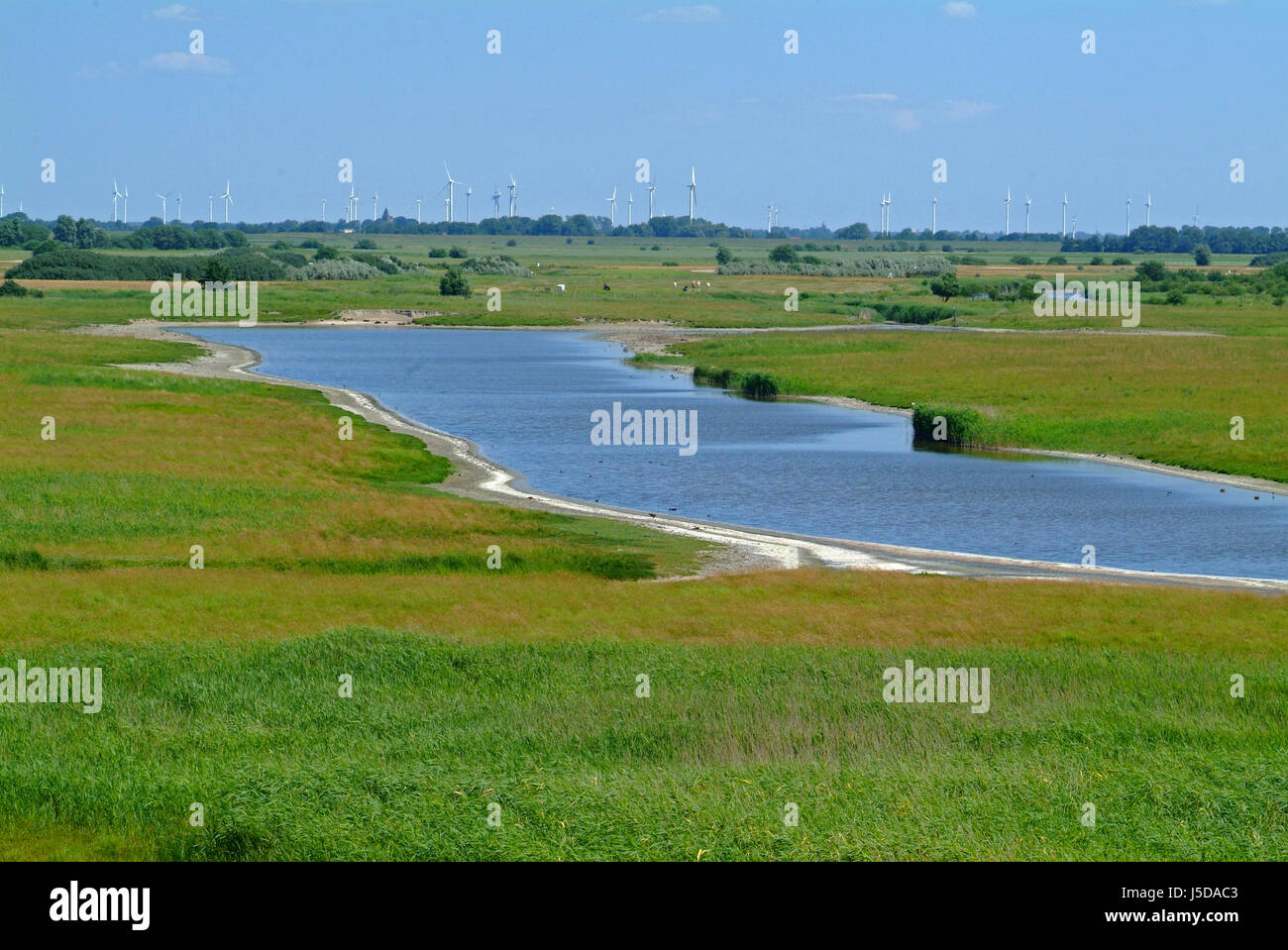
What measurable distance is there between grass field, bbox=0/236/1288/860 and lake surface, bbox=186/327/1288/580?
8076 millimetres

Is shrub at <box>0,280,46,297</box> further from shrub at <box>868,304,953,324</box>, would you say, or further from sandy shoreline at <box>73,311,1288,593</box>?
sandy shoreline at <box>73,311,1288,593</box>

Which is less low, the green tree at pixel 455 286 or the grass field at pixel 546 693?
the green tree at pixel 455 286

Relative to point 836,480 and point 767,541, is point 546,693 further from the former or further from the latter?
point 836,480

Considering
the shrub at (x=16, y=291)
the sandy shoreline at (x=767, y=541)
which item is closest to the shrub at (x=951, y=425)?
the sandy shoreline at (x=767, y=541)

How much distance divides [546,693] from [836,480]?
3610 centimetres

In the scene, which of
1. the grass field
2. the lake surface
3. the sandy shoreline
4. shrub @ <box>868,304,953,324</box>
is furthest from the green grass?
shrub @ <box>868,304,953,324</box>

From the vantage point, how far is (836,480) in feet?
201

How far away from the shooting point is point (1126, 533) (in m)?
49.3

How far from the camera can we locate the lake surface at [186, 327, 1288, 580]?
48.3 m

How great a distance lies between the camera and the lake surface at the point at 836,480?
4828 centimetres

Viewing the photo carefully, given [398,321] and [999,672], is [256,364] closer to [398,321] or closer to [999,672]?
[398,321]

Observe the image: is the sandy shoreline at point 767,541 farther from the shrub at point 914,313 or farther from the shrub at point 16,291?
the shrub at point 16,291

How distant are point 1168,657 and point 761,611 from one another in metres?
9.10

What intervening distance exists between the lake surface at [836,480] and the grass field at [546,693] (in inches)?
318
